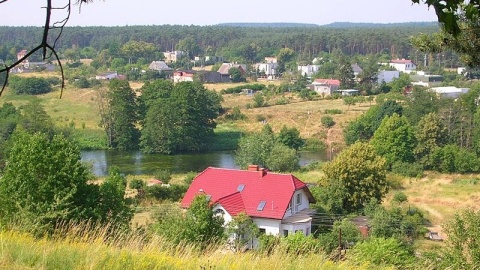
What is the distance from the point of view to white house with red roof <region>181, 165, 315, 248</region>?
1560cm

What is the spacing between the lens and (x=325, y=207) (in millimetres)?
17953

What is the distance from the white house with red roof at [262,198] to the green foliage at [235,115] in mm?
22656

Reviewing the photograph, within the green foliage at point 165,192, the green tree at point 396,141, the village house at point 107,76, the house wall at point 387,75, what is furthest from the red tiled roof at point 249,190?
the house wall at point 387,75

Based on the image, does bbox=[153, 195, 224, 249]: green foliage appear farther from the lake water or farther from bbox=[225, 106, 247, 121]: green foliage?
bbox=[225, 106, 247, 121]: green foliage

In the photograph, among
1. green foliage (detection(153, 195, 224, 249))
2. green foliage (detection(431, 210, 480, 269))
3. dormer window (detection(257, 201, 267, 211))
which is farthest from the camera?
dormer window (detection(257, 201, 267, 211))

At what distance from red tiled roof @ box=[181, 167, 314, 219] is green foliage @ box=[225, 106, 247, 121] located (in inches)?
896

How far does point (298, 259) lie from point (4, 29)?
116657 millimetres

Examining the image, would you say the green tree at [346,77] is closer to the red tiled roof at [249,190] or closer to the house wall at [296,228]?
the red tiled roof at [249,190]

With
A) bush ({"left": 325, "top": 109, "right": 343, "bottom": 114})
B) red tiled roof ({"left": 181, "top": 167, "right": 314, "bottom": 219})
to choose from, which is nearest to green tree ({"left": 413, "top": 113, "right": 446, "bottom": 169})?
bush ({"left": 325, "top": 109, "right": 343, "bottom": 114})

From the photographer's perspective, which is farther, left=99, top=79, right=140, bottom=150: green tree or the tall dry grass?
left=99, top=79, right=140, bottom=150: green tree

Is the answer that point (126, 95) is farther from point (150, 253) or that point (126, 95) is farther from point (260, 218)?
point (150, 253)

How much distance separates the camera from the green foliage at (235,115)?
134 ft

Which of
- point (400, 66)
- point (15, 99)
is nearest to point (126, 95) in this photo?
point (15, 99)

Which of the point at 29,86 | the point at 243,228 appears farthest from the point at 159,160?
the point at 243,228
